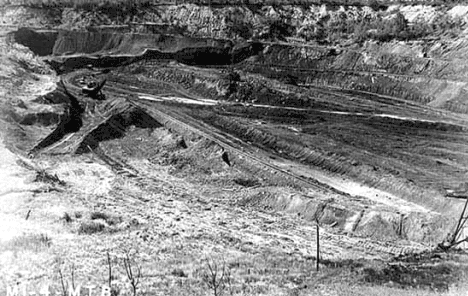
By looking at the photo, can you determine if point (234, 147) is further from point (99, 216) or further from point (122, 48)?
point (122, 48)

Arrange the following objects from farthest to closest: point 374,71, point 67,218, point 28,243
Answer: point 374,71 → point 67,218 → point 28,243

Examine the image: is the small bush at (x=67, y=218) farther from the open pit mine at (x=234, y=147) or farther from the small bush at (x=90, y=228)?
the small bush at (x=90, y=228)

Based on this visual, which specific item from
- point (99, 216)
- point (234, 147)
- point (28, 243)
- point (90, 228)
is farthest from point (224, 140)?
point (28, 243)

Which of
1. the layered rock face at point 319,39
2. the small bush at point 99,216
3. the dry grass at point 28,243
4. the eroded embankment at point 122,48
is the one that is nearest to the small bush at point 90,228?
the small bush at point 99,216

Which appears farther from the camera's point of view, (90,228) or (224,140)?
(224,140)

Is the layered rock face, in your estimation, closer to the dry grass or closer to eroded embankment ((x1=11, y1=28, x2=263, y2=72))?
eroded embankment ((x1=11, y1=28, x2=263, y2=72))

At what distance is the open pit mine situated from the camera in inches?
715

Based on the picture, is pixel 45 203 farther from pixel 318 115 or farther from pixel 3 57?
pixel 3 57

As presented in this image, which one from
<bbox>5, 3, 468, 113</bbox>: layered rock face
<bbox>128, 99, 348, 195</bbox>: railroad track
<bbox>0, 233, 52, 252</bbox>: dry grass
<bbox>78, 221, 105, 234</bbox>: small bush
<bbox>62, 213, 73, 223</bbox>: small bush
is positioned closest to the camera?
<bbox>0, 233, 52, 252</bbox>: dry grass

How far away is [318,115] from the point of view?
131 ft

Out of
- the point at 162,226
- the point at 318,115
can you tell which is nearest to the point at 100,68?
the point at 318,115

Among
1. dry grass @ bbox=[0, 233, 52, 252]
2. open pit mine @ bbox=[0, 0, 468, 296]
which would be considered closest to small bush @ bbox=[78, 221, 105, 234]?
open pit mine @ bbox=[0, 0, 468, 296]

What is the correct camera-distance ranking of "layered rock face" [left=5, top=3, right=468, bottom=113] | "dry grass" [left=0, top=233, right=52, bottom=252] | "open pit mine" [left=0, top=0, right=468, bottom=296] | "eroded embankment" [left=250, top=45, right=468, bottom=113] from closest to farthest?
"open pit mine" [left=0, top=0, right=468, bottom=296], "dry grass" [left=0, top=233, right=52, bottom=252], "eroded embankment" [left=250, top=45, right=468, bottom=113], "layered rock face" [left=5, top=3, right=468, bottom=113]

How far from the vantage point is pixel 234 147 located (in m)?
34.2
